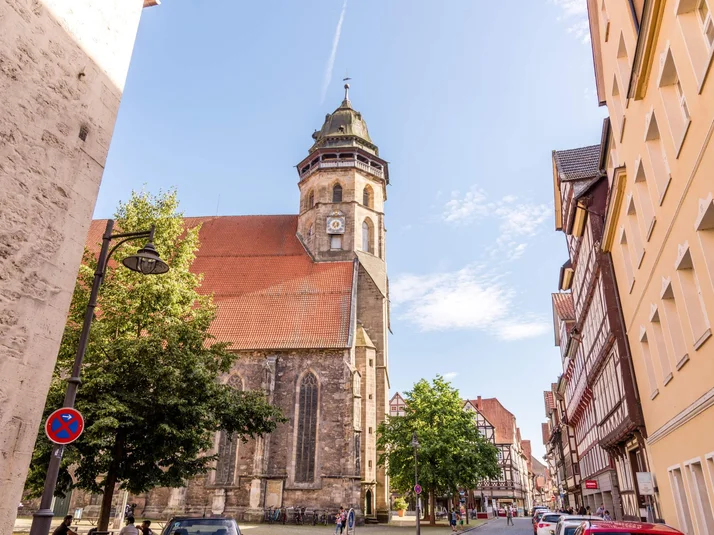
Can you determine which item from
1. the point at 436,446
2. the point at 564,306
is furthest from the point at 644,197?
the point at 564,306

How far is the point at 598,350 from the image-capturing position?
65.6 feet

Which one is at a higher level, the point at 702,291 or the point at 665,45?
the point at 665,45

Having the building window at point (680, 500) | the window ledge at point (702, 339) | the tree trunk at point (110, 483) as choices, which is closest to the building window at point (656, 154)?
the window ledge at point (702, 339)

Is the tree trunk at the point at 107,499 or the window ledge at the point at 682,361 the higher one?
the window ledge at the point at 682,361

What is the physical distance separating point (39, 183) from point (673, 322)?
1067 centimetres

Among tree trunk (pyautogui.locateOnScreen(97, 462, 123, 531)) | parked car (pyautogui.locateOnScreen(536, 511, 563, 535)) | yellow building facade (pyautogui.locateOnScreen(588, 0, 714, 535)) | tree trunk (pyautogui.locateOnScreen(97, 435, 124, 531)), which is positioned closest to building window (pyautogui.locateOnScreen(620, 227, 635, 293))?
yellow building facade (pyautogui.locateOnScreen(588, 0, 714, 535))

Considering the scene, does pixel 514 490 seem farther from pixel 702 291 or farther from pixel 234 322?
pixel 702 291

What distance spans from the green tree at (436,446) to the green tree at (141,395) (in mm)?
14306

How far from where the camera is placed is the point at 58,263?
22.2 feet

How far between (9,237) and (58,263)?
72 centimetres

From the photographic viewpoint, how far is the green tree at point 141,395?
13297mm

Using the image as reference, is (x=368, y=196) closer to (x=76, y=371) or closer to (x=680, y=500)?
(x=680, y=500)

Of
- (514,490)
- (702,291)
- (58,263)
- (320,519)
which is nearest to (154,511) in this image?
(320,519)

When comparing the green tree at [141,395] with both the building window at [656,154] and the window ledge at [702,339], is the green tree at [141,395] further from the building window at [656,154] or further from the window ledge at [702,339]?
the building window at [656,154]
